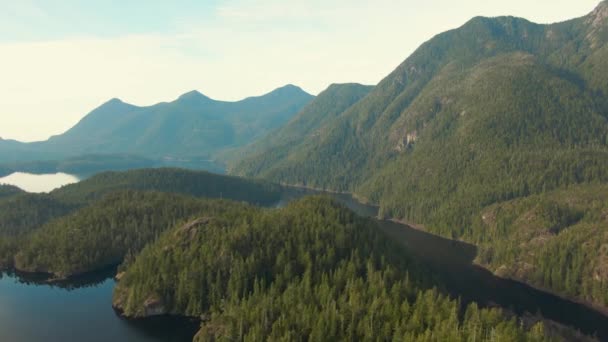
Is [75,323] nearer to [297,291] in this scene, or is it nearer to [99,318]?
[99,318]

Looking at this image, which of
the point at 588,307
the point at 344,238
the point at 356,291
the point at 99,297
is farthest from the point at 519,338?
the point at 99,297

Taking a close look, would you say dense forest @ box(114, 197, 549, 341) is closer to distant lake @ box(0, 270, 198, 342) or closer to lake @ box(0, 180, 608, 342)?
distant lake @ box(0, 270, 198, 342)

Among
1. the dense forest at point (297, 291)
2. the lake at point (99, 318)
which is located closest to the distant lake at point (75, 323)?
the lake at point (99, 318)

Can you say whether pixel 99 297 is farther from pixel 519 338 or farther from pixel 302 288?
pixel 519 338

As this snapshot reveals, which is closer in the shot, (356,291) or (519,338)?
(519,338)

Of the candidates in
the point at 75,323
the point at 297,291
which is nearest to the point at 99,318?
the point at 75,323

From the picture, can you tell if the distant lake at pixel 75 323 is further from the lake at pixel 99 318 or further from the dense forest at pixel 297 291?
the dense forest at pixel 297 291
